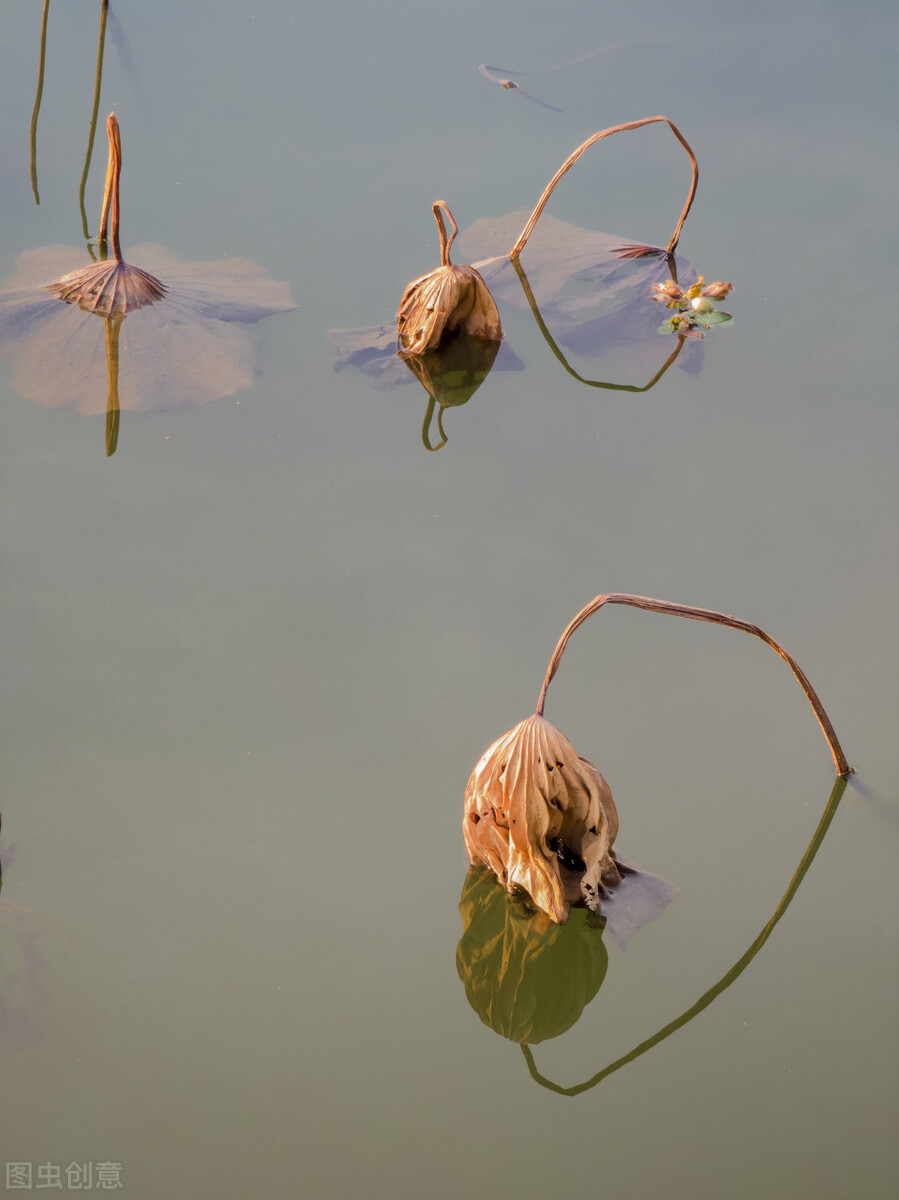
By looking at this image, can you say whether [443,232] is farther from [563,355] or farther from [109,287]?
[109,287]

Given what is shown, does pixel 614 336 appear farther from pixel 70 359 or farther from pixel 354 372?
pixel 70 359

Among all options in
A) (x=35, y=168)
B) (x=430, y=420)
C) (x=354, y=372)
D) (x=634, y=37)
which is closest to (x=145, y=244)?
(x=35, y=168)

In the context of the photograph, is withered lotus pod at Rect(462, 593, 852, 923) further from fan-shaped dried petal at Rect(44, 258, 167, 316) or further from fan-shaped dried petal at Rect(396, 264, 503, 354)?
fan-shaped dried petal at Rect(44, 258, 167, 316)

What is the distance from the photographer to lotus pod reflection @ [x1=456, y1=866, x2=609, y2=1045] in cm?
131

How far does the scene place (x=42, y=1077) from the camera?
1.20 meters

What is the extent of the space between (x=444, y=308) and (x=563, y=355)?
0.27 m

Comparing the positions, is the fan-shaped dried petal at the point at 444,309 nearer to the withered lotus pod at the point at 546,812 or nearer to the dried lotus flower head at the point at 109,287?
the dried lotus flower head at the point at 109,287

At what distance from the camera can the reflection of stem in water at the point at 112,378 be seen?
78.9 inches

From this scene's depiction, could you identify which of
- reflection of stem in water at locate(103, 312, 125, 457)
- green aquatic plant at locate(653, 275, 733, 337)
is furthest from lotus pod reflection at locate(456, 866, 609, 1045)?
green aquatic plant at locate(653, 275, 733, 337)

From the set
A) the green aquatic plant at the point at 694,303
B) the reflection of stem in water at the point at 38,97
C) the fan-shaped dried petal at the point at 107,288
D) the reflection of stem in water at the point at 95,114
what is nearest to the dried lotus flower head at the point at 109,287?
the fan-shaped dried petal at the point at 107,288

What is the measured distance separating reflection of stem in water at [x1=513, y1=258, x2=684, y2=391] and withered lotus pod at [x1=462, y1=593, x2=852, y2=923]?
928 millimetres

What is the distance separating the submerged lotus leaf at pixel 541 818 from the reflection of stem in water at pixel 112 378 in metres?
1.00

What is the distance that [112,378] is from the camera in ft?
6.90

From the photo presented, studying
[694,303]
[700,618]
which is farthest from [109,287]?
[700,618]
